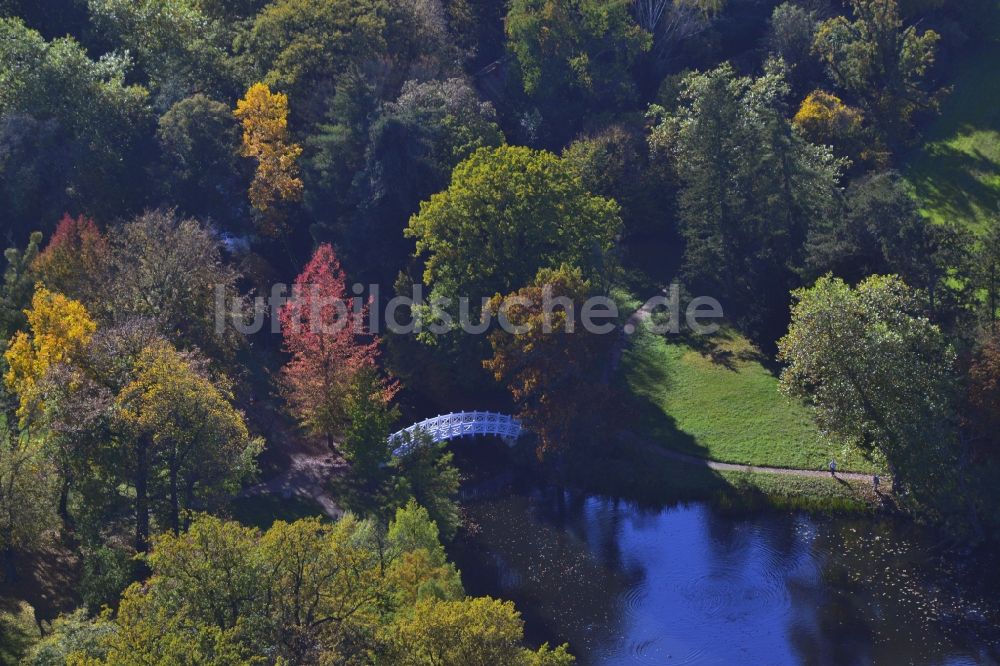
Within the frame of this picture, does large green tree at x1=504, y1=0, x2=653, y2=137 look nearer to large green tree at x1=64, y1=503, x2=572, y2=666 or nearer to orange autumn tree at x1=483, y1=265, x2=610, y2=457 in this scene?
orange autumn tree at x1=483, y1=265, x2=610, y2=457

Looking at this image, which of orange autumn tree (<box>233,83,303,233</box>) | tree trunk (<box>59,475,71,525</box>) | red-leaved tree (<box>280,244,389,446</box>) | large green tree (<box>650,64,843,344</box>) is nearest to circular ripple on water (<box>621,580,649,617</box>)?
red-leaved tree (<box>280,244,389,446</box>)

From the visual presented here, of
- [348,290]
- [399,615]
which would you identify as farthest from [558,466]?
[399,615]

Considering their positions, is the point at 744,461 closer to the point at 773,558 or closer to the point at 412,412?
the point at 773,558

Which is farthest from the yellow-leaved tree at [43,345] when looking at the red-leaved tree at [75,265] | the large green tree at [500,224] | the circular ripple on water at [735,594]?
the circular ripple on water at [735,594]

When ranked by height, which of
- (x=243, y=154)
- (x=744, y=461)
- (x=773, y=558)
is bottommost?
(x=773, y=558)

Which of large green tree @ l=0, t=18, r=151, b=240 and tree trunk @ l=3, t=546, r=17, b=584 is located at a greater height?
large green tree @ l=0, t=18, r=151, b=240

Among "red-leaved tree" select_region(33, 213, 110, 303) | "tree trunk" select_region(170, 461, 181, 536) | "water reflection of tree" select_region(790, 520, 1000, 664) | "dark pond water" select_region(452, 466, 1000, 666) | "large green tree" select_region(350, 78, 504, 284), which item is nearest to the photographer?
"water reflection of tree" select_region(790, 520, 1000, 664)

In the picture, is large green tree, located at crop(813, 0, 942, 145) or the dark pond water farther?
large green tree, located at crop(813, 0, 942, 145)
